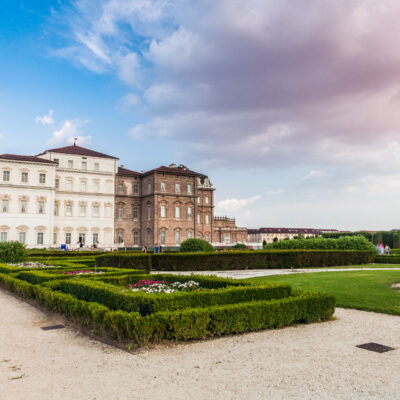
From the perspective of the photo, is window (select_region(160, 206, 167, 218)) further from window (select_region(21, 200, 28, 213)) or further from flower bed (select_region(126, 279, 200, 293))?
flower bed (select_region(126, 279, 200, 293))

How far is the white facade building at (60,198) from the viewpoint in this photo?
1724 inches

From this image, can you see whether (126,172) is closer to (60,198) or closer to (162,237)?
(60,198)

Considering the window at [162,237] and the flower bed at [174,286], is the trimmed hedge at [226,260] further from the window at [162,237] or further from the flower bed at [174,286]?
the window at [162,237]

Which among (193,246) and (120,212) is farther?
(120,212)

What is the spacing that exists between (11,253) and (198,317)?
16684 mm

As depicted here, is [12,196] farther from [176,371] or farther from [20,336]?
[176,371]

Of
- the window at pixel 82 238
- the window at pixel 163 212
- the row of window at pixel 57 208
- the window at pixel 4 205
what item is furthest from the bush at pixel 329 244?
the window at pixel 4 205

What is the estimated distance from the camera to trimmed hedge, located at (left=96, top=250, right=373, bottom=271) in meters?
19.2

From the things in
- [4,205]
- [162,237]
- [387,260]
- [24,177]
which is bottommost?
[387,260]

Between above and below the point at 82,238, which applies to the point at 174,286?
below

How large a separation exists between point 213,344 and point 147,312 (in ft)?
3.73

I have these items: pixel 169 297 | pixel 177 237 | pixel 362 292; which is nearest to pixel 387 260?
pixel 362 292

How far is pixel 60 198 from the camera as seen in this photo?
47750 millimetres

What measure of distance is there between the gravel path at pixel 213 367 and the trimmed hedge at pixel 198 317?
19 centimetres
